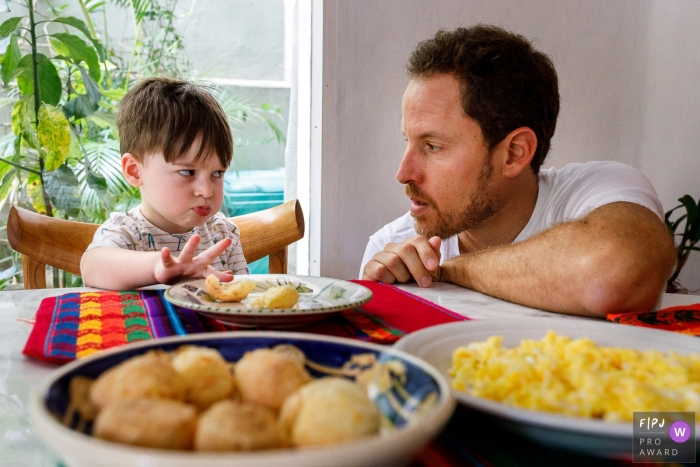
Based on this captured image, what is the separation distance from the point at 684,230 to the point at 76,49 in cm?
283

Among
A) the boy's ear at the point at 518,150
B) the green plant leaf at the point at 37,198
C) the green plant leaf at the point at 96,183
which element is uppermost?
the boy's ear at the point at 518,150

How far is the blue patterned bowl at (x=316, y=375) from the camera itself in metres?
0.28

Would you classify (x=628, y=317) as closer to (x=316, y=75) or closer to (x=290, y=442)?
(x=290, y=442)

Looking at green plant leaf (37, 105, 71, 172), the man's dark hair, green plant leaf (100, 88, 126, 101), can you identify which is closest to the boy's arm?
the man's dark hair

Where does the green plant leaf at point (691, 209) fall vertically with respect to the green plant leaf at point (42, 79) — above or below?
below

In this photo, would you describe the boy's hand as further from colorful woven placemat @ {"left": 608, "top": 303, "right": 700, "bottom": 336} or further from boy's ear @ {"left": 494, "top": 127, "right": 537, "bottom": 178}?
boy's ear @ {"left": 494, "top": 127, "right": 537, "bottom": 178}

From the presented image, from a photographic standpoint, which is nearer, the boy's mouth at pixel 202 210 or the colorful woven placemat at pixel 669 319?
the colorful woven placemat at pixel 669 319

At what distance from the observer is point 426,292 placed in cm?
123

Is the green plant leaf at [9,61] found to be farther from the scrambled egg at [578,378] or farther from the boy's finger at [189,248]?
the scrambled egg at [578,378]

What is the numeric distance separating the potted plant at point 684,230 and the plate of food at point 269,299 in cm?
213

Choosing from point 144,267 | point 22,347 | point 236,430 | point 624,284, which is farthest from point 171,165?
point 236,430

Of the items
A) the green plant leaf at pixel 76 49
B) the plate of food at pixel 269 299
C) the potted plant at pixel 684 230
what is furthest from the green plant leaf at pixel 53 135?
the potted plant at pixel 684 230

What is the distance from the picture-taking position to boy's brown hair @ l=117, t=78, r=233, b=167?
1.69 meters

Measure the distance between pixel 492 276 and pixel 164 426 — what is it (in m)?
0.98
